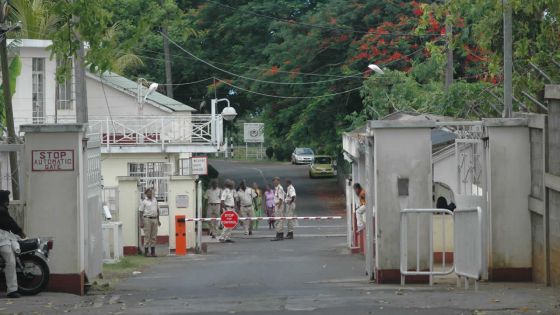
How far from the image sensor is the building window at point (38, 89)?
35844mm

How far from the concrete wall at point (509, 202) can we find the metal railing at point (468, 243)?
3.68 feet

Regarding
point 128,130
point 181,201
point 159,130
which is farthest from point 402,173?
point 159,130

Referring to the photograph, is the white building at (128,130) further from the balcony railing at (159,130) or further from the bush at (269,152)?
the bush at (269,152)

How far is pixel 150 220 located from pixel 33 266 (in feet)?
40.1

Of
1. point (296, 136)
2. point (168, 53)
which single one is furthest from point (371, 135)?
point (168, 53)

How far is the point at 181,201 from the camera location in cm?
3055

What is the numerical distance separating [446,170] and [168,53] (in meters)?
30.7

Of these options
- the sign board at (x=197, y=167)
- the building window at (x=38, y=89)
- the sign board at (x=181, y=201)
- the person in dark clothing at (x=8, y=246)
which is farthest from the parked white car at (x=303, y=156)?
the person in dark clothing at (x=8, y=246)

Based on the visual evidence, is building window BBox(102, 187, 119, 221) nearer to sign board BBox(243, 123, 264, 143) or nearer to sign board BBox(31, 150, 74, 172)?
sign board BBox(31, 150, 74, 172)

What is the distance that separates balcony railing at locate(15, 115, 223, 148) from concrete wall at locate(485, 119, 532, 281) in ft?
69.8

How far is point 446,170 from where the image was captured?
81.7 feet

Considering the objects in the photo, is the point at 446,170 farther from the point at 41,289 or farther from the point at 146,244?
the point at 41,289

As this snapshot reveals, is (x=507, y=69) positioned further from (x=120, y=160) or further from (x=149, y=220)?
(x=120, y=160)

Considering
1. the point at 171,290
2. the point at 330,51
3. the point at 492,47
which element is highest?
the point at 330,51
